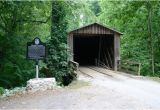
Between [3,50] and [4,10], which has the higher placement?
[4,10]

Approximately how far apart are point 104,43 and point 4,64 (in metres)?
8.50

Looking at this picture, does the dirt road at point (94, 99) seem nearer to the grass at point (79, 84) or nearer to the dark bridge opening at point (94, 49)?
the grass at point (79, 84)

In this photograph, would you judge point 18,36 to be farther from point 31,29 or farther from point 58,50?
point 58,50

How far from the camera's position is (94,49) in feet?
82.3

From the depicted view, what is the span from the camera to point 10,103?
31.1 ft

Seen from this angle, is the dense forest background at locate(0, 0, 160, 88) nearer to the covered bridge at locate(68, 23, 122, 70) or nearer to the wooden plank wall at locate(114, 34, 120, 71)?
the covered bridge at locate(68, 23, 122, 70)

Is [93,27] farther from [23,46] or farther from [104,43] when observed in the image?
[23,46]

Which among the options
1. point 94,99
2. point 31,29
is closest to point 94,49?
point 31,29

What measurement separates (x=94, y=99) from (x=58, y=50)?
23.0 ft

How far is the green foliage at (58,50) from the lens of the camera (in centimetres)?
1586

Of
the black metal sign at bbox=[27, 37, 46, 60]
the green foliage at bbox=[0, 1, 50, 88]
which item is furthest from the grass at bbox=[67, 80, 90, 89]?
the green foliage at bbox=[0, 1, 50, 88]

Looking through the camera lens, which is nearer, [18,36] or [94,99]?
[94,99]

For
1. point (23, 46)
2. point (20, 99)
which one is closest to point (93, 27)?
point (23, 46)

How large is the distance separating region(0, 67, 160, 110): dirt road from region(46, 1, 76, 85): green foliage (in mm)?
3810
